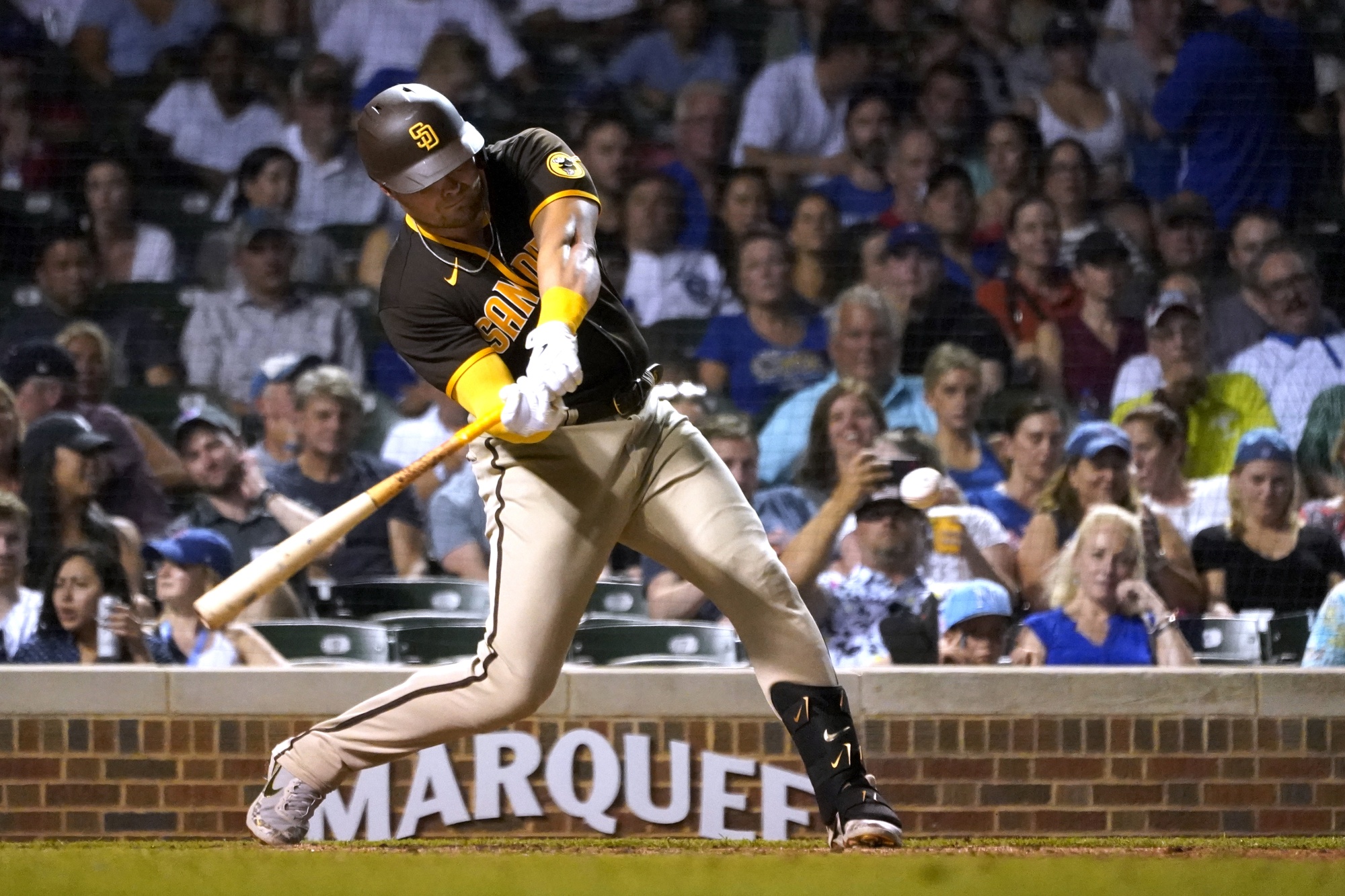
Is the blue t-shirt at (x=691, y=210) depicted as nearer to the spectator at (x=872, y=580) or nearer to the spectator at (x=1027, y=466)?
the spectator at (x=1027, y=466)

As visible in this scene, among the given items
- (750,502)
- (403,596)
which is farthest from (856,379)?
(403,596)

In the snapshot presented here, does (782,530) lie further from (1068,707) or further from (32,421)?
(32,421)

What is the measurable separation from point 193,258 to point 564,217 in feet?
13.6

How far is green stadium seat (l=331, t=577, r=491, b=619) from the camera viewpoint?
568 cm

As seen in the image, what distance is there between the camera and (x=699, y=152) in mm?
7250

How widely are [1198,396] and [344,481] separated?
125 inches

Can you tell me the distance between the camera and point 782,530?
5801mm

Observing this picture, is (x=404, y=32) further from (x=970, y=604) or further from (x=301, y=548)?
(x=301, y=548)

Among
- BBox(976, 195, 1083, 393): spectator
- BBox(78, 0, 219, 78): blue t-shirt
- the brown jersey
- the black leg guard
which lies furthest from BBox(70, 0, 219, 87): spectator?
the black leg guard

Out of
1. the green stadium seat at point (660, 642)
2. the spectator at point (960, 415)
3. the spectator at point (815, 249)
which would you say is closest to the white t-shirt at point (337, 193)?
the spectator at point (815, 249)

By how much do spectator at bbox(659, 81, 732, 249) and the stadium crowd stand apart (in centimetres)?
2

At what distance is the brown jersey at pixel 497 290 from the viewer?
342cm

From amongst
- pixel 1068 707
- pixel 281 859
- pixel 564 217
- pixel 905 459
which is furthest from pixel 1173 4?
pixel 281 859

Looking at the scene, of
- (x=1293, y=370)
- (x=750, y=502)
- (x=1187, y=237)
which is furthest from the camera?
(x=1187, y=237)
